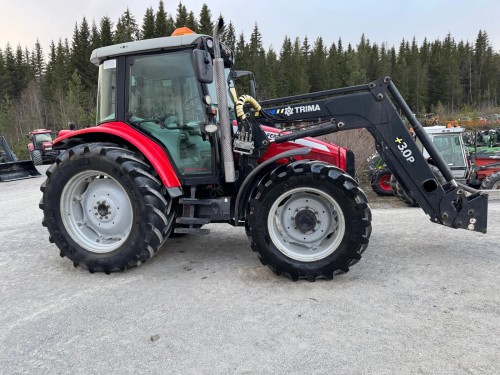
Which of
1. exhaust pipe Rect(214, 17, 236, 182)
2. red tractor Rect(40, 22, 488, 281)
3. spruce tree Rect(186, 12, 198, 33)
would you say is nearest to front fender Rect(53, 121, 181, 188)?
Answer: red tractor Rect(40, 22, 488, 281)

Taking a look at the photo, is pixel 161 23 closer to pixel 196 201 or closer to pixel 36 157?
pixel 36 157

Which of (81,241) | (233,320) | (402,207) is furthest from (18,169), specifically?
(233,320)

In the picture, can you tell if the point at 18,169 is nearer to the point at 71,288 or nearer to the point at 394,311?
the point at 71,288

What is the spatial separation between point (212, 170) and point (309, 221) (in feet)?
3.74

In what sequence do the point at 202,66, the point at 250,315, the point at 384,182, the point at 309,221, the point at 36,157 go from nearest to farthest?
the point at 250,315
the point at 202,66
the point at 309,221
the point at 384,182
the point at 36,157

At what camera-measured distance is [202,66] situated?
3.48m

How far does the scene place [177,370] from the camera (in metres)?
2.40

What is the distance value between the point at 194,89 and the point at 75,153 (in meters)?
1.40

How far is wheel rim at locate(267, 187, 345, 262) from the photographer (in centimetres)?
367

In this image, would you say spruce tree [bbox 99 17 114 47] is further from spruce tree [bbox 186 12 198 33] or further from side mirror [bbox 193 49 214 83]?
side mirror [bbox 193 49 214 83]

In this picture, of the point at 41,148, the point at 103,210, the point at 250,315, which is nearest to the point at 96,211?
the point at 103,210

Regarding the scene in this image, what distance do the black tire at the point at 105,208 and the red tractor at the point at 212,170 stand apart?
11 mm

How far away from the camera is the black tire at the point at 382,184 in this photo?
9688 mm

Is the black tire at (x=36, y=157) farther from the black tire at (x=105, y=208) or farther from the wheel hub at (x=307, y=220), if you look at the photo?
the wheel hub at (x=307, y=220)
